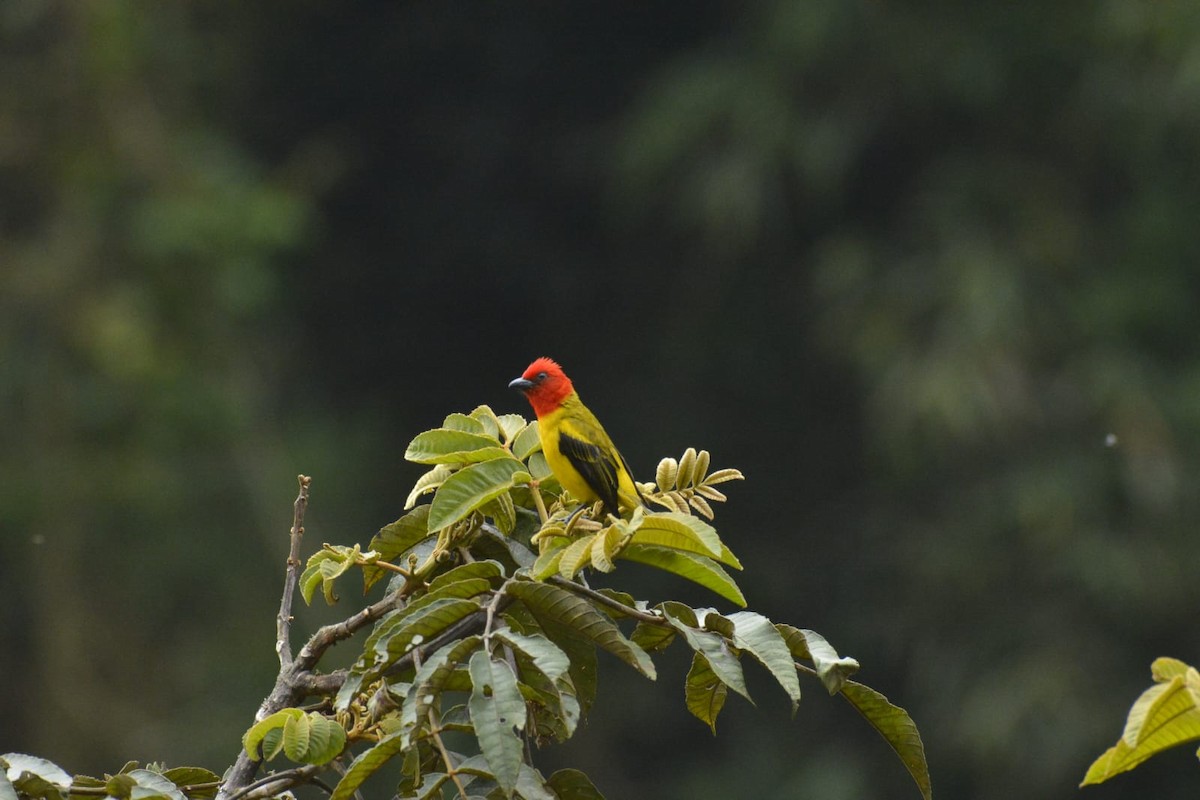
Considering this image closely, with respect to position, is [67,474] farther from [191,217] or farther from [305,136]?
[305,136]

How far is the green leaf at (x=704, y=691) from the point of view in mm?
2213

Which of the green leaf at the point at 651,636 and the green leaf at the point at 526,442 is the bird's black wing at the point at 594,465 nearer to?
the green leaf at the point at 526,442

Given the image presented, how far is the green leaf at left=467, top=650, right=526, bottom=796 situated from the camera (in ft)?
6.03

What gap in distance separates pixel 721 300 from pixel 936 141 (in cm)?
250

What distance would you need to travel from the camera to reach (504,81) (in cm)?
1631

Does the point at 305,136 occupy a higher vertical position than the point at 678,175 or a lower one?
higher

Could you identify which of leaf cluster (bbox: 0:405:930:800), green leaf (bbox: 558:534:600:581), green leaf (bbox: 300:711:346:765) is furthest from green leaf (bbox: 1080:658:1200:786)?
green leaf (bbox: 300:711:346:765)

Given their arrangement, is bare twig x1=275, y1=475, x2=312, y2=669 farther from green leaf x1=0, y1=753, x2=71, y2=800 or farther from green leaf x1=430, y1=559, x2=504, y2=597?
green leaf x1=0, y1=753, x2=71, y2=800

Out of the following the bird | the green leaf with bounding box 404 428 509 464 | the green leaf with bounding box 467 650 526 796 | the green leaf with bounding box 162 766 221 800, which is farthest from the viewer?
the bird

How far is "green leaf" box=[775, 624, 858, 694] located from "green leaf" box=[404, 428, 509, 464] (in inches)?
19.7

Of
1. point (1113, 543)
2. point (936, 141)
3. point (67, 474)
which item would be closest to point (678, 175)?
point (936, 141)

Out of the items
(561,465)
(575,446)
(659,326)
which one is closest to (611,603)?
(561,465)

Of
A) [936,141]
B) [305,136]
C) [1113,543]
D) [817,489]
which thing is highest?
[305,136]

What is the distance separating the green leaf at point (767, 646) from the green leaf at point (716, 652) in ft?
0.07
